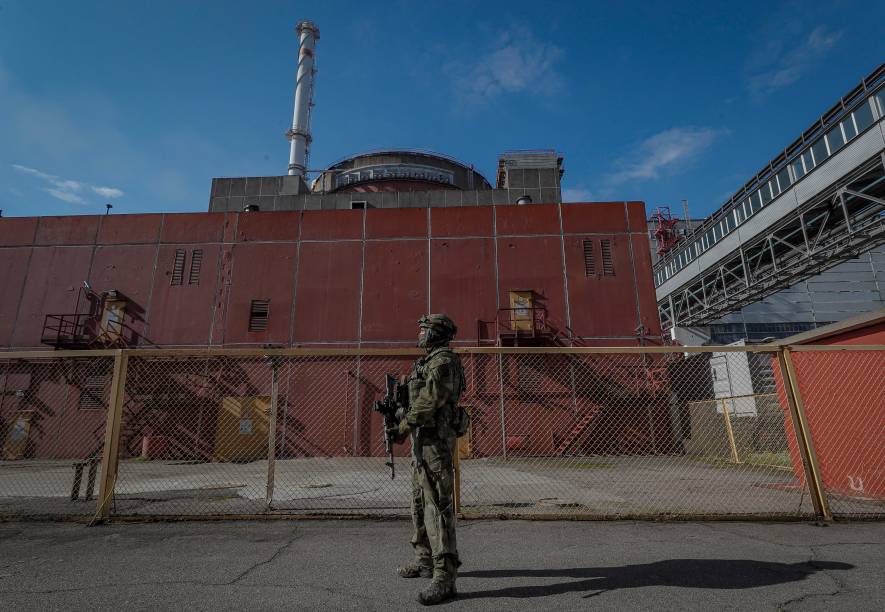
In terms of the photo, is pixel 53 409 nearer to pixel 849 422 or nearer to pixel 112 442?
pixel 112 442

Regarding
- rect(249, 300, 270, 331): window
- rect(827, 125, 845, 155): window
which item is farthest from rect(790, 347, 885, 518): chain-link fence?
rect(249, 300, 270, 331): window

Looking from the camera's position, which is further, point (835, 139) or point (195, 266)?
point (195, 266)

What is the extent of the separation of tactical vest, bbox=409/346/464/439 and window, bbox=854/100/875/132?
57.6 feet

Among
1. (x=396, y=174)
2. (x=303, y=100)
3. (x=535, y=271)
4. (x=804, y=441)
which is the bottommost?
(x=804, y=441)

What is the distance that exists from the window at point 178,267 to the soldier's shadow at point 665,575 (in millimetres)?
18688

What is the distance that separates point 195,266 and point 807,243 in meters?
24.2

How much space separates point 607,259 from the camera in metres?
17.7

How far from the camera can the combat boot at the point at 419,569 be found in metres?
3.41

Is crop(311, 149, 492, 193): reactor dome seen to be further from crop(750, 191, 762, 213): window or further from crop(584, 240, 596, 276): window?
crop(750, 191, 762, 213): window

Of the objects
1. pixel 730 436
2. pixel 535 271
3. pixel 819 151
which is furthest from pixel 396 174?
pixel 730 436

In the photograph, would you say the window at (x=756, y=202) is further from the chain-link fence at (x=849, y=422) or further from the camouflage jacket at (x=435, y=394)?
the camouflage jacket at (x=435, y=394)

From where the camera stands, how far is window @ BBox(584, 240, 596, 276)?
57.6 ft

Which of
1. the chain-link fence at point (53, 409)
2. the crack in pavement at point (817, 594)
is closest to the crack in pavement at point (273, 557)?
the crack in pavement at point (817, 594)

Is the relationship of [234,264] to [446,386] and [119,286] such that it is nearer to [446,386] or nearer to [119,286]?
[119,286]
